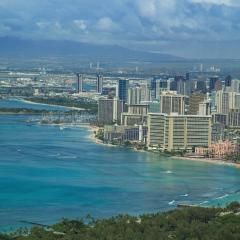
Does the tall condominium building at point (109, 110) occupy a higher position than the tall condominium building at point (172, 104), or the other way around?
the tall condominium building at point (172, 104)

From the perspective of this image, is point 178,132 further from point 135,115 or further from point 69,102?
point 69,102

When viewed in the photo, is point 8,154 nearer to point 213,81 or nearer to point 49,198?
point 49,198

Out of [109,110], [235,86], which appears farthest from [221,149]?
[235,86]

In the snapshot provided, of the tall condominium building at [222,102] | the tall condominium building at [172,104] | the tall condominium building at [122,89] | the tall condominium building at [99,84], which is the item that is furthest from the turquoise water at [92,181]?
the tall condominium building at [99,84]

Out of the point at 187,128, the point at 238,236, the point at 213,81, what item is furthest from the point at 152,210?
the point at 213,81

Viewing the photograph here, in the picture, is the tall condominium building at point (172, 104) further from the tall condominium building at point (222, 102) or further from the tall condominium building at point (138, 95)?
the tall condominium building at point (138, 95)
